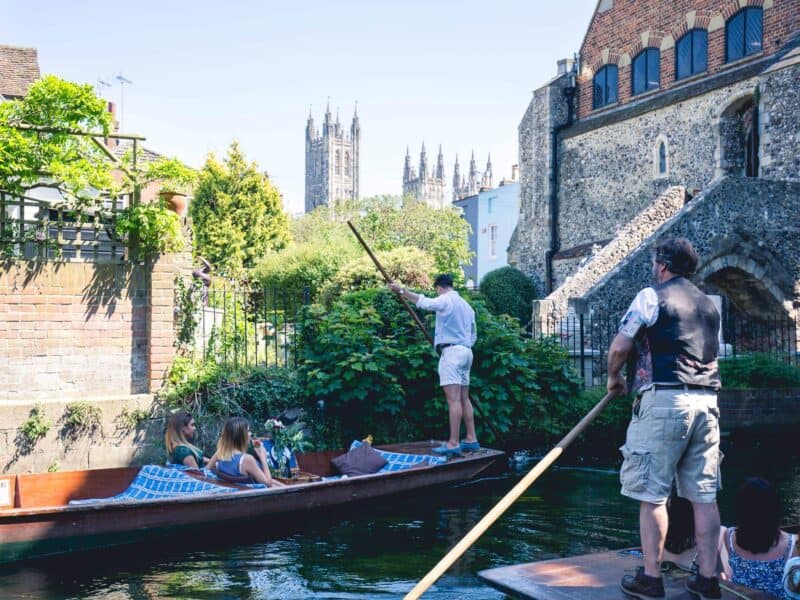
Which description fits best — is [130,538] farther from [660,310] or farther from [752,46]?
[752,46]

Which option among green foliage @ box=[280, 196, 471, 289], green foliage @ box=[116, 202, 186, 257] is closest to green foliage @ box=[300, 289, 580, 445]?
green foliage @ box=[116, 202, 186, 257]

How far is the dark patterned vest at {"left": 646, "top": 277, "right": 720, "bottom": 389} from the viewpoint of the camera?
4.49 m

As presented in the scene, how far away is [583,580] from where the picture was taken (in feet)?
15.9

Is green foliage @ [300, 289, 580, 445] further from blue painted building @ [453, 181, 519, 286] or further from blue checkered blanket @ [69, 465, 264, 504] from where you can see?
blue painted building @ [453, 181, 519, 286]

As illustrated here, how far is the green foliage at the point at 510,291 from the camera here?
87.4ft

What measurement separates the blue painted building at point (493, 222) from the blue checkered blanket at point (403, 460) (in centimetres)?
3534

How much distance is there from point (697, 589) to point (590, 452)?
8.80 meters

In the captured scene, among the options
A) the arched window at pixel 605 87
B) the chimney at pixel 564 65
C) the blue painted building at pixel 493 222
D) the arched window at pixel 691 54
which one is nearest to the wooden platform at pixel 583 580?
the arched window at pixel 691 54

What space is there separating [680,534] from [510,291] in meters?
22.3

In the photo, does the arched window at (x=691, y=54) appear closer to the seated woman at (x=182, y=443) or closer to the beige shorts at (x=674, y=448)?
the seated woman at (x=182, y=443)

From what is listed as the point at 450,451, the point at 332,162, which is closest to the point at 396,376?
the point at 450,451

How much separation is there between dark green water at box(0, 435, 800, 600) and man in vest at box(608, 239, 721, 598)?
2101mm

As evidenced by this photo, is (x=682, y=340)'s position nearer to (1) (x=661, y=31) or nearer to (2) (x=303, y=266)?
(2) (x=303, y=266)

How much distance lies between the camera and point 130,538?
24.4 ft
